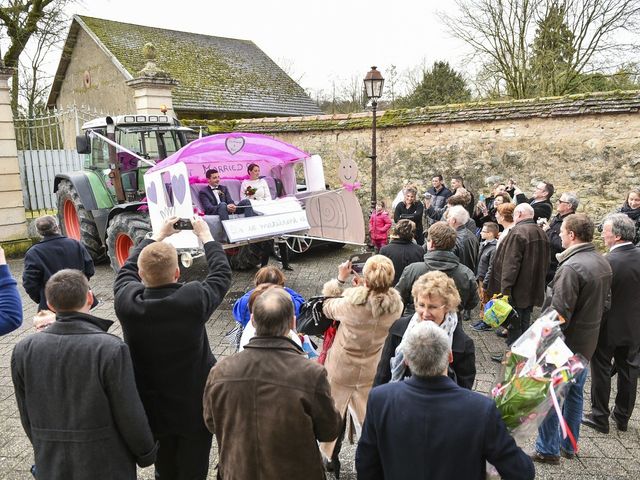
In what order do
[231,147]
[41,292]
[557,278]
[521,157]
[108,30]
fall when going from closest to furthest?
[557,278], [41,292], [231,147], [521,157], [108,30]

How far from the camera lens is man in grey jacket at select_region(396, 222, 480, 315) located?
12.6 feet

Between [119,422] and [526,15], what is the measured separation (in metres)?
16.9

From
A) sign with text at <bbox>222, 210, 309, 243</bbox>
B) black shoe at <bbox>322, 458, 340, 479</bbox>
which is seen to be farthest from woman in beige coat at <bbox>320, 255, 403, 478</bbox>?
sign with text at <bbox>222, 210, 309, 243</bbox>

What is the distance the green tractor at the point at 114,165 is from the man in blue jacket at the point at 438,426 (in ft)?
22.0

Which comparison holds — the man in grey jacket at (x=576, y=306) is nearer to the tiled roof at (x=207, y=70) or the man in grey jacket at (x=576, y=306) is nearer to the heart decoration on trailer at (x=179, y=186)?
the heart decoration on trailer at (x=179, y=186)

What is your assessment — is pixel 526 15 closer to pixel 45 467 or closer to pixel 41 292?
pixel 41 292

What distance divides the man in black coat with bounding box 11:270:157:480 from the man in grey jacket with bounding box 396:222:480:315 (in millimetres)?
2156

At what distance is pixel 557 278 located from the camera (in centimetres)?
368

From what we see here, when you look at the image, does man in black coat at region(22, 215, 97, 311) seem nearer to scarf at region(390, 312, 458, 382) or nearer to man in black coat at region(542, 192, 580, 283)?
scarf at region(390, 312, 458, 382)

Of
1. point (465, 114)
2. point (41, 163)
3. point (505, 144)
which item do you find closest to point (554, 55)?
point (465, 114)

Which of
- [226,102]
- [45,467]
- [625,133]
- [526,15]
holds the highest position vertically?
[526,15]

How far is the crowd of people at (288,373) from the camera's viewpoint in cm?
199

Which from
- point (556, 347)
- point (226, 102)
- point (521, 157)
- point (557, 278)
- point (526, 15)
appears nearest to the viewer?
point (556, 347)

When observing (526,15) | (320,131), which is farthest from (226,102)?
(526,15)
